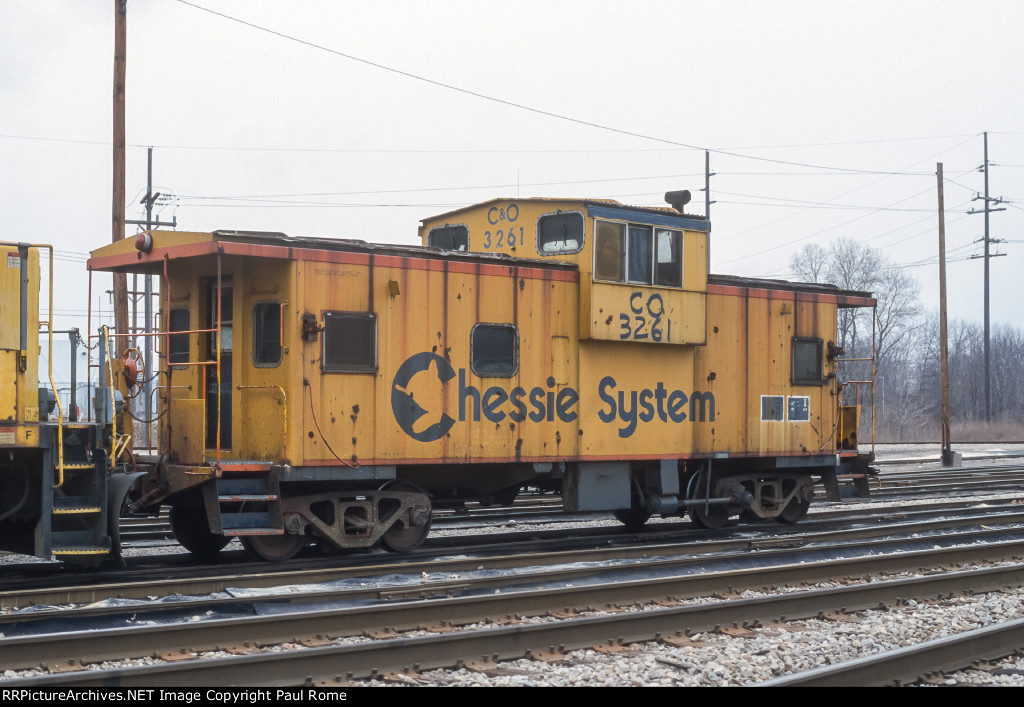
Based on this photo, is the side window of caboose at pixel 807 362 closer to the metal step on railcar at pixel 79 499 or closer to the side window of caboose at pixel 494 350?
the side window of caboose at pixel 494 350

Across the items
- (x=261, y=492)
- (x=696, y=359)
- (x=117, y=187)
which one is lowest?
(x=261, y=492)

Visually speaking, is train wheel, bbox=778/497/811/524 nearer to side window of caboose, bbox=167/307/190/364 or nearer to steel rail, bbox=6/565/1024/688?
steel rail, bbox=6/565/1024/688

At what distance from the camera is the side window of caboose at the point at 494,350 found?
11.7m

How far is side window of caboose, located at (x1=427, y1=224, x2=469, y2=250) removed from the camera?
1380 cm

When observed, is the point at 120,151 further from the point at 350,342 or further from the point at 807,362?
the point at 807,362

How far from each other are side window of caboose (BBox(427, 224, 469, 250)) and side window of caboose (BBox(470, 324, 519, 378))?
7.20ft

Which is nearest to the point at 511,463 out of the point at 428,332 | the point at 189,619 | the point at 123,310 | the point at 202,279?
the point at 428,332

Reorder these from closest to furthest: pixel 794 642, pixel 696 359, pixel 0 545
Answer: pixel 794 642 < pixel 0 545 < pixel 696 359

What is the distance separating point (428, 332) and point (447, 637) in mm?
4963

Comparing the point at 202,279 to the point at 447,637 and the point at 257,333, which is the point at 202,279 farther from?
the point at 447,637

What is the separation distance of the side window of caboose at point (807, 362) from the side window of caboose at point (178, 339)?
27.3 feet

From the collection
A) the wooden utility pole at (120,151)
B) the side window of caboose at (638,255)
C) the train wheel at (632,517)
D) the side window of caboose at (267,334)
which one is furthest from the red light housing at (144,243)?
the train wheel at (632,517)

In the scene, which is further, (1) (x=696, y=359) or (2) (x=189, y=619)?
(1) (x=696, y=359)

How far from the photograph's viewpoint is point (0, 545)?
Result: 355 inches
